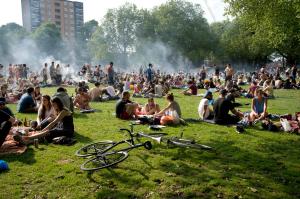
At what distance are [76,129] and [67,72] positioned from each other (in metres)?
26.3

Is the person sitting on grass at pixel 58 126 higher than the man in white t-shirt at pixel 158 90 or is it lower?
lower

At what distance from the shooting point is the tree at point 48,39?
8125 centimetres

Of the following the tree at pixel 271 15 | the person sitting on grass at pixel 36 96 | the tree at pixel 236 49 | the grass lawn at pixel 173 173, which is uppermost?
the tree at pixel 236 49

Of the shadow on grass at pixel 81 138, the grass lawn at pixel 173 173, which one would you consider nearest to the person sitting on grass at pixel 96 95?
the shadow on grass at pixel 81 138

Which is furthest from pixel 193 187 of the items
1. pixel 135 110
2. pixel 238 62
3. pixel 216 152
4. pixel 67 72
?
pixel 238 62

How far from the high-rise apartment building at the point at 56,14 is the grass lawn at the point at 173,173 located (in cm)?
11736

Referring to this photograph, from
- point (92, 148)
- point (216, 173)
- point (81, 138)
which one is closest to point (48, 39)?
point (81, 138)

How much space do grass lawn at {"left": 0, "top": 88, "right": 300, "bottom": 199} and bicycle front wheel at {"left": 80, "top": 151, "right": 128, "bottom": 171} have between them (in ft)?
0.53

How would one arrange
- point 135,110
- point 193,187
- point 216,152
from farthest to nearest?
point 135,110 < point 216,152 < point 193,187

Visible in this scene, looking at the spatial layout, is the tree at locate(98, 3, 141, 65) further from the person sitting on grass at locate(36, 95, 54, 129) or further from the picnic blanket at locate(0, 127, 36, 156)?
the picnic blanket at locate(0, 127, 36, 156)

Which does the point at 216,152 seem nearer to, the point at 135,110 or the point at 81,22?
the point at 135,110

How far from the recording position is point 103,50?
75.2 meters

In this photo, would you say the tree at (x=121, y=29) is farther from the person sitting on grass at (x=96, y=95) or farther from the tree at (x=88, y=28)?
the person sitting on grass at (x=96, y=95)

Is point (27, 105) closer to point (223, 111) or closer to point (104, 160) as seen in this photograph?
point (223, 111)
